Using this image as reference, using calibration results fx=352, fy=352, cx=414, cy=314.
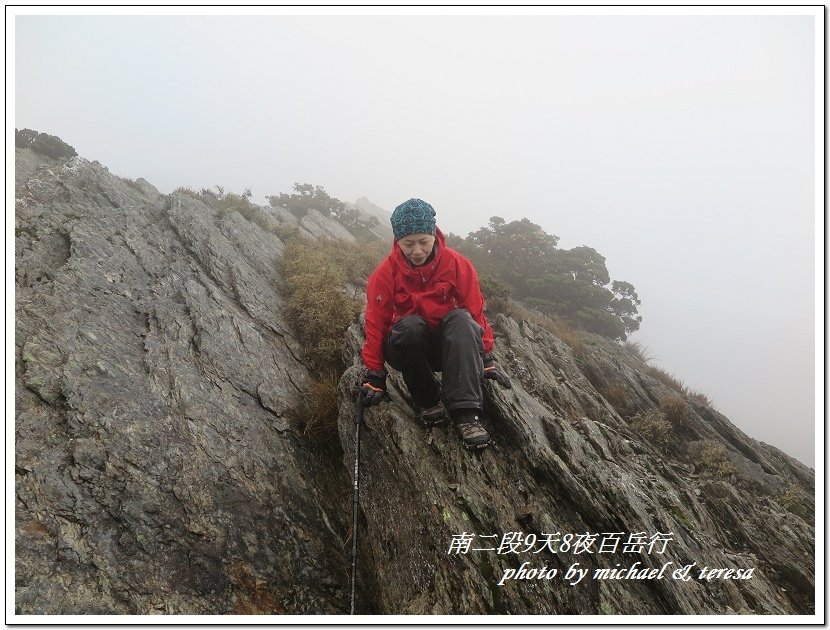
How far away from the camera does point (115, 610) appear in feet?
10.4

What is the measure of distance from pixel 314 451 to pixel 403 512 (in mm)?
1761

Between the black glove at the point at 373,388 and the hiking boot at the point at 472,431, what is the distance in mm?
952

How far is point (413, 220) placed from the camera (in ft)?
12.6

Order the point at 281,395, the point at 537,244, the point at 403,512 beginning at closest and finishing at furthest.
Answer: the point at 403,512
the point at 281,395
the point at 537,244

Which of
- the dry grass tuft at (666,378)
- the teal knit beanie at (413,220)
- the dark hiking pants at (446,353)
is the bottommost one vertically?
the dry grass tuft at (666,378)

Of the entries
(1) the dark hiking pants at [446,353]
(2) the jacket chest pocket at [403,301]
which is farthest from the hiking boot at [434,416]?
(2) the jacket chest pocket at [403,301]

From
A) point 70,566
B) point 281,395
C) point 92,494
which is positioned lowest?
point 70,566

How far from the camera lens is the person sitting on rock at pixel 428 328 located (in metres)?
3.81

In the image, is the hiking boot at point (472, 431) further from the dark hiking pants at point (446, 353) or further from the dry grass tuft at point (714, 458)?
the dry grass tuft at point (714, 458)

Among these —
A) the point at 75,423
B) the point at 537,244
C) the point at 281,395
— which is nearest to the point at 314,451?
the point at 281,395

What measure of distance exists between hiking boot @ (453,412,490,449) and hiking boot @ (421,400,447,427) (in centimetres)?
43

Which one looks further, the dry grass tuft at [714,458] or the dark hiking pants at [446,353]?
the dry grass tuft at [714,458]

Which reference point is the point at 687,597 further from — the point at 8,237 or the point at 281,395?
the point at 8,237

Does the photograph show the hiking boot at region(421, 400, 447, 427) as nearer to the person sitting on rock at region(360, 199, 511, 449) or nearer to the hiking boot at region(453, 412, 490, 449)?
the person sitting on rock at region(360, 199, 511, 449)
